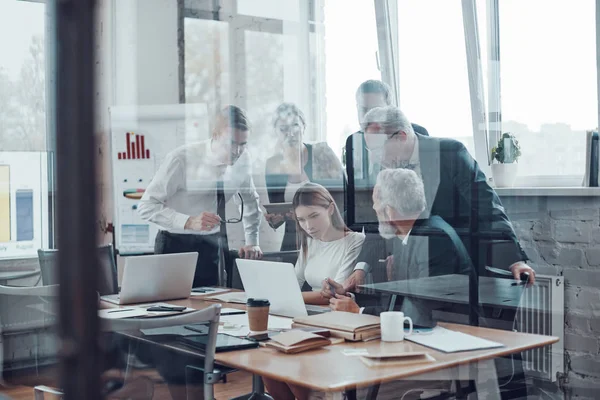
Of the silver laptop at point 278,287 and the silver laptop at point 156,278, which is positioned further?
the silver laptop at point 156,278

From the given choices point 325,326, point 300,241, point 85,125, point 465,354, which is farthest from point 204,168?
point 85,125

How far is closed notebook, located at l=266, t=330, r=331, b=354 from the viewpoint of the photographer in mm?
1752

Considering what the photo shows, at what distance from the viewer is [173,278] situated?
9.05 feet

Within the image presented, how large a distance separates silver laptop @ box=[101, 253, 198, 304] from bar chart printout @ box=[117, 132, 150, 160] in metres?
1.57

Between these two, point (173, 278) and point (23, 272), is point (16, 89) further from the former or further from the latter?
point (173, 278)

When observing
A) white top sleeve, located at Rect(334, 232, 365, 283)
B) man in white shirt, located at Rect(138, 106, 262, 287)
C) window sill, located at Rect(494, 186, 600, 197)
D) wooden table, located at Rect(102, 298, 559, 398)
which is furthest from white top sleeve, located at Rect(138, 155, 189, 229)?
wooden table, located at Rect(102, 298, 559, 398)

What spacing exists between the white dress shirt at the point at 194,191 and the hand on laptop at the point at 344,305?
139 cm

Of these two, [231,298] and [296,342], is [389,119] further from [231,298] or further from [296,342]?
[296,342]

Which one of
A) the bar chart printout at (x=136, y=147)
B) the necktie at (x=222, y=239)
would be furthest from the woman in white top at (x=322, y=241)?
the bar chart printout at (x=136, y=147)

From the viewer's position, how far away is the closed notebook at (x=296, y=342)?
1752mm

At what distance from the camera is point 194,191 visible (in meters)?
3.97

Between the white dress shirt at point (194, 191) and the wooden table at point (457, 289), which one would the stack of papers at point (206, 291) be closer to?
the wooden table at point (457, 289)

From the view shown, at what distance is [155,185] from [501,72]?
201 centimetres

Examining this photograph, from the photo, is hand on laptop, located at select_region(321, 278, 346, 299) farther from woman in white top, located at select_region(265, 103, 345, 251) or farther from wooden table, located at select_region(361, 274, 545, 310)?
woman in white top, located at select_region(265, 103, 345, 251)
